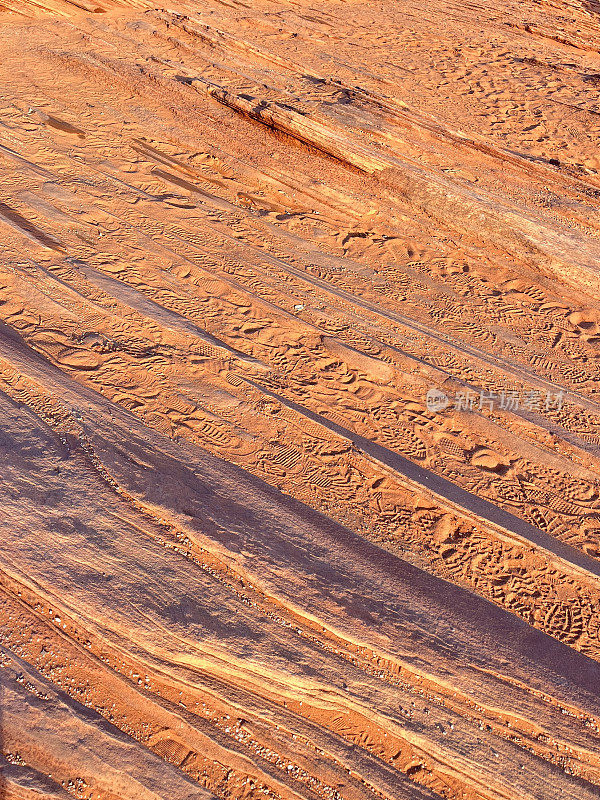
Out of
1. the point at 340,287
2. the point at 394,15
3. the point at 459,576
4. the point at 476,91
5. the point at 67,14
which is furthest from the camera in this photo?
the point at 394,15

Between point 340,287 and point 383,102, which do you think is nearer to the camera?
point 340,287

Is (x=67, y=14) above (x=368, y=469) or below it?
above

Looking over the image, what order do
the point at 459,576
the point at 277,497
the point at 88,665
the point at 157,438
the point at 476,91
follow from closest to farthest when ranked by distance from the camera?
1. the point at 88,665
2. the point at 459,576
3. the point at 277,497
4. the point at 157,438
5. the point at 476,91

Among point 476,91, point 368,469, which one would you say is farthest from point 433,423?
point 476,91

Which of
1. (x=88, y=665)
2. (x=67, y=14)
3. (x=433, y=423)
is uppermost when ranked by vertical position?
(x=67, y=14)

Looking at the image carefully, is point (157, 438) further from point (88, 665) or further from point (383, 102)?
point (383, 102)

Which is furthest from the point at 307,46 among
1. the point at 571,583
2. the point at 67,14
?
the point at 571,583

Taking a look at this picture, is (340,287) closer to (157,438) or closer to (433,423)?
(433,423)
